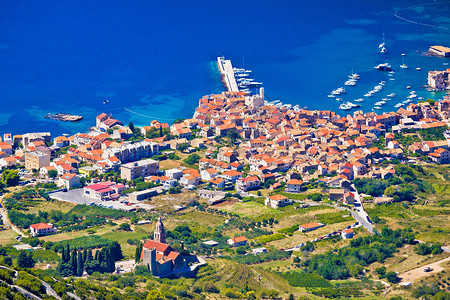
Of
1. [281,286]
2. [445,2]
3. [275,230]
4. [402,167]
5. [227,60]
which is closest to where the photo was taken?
[281,286]

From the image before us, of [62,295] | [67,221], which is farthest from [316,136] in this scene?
[62,295]

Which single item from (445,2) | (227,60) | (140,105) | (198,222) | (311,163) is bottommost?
(198,222)

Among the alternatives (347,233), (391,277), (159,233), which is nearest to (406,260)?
(391,277)

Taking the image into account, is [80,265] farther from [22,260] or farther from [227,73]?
[227,73]

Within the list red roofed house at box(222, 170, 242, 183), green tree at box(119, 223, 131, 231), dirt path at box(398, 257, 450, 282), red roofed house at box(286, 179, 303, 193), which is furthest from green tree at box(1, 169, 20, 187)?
dirt path at box(398, 257, 450, 282)

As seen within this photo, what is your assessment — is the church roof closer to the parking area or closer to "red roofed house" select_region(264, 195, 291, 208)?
the parking area

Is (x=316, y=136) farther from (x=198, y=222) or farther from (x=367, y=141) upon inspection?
(x=198, y=222)
